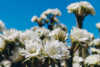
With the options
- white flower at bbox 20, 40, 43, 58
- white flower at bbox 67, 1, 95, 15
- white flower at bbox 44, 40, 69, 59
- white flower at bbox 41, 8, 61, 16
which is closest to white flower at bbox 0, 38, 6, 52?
white flower at bbox 20, 40, 43, 58

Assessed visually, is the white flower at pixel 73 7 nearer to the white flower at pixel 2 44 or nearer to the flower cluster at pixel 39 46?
the flower cluster at pixel 39 46

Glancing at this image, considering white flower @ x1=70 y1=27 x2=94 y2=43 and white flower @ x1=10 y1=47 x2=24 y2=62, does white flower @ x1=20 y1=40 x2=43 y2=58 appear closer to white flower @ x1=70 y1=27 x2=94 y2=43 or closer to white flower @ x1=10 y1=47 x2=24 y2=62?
white flower @ x1=10 y1=47 x2=24 y2=62

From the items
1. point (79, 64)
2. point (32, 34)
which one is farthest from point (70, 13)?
point (32, 34)

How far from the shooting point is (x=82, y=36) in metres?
3.25

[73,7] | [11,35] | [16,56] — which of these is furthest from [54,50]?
[73,7]

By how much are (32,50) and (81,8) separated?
3590mm

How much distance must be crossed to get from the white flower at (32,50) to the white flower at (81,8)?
11.4 feet

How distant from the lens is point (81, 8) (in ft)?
19.2

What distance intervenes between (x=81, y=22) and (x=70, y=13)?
42 centimetres

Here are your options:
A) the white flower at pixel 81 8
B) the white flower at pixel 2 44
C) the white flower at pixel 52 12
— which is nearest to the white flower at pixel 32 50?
the white flower at pixel 2 44

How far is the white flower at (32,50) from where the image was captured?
2434 millimetres

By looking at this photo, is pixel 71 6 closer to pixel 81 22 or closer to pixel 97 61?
pixel 81 22

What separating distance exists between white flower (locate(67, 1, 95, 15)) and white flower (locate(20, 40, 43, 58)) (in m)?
3.49

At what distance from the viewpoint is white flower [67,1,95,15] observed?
5.89 metres
